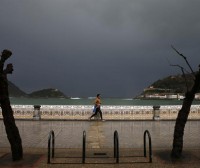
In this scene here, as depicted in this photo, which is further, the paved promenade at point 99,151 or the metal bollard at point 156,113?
the metal bollard at point 156,113

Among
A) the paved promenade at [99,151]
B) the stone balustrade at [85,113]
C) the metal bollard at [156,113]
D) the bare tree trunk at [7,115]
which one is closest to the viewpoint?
the paved promenade at [99,151]

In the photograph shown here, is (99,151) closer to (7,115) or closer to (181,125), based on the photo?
(181,125)

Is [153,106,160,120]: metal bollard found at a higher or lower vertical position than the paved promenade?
higher

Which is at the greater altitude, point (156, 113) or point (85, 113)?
point (156, 113)

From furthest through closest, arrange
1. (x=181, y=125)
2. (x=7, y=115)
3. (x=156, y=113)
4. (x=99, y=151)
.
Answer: (x=156, y=113), (x=99, y=151), (x=181, y=125), (x=7, y=115)

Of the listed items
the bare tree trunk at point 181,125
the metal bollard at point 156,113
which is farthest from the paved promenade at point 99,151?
the metal bollard at point 156,113

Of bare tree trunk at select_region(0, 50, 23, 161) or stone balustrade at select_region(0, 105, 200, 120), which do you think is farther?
stone balustrade at select_region(0, 105, 200, 120)

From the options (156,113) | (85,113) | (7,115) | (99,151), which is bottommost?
(99,151)

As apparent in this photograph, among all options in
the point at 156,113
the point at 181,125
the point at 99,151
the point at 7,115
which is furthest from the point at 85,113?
the point at 7,115

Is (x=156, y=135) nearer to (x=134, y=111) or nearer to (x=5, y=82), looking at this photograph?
(x=5, y=82)

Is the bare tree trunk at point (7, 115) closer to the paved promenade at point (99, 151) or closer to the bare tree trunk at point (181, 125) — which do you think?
the paved promenade at point (99, 151)

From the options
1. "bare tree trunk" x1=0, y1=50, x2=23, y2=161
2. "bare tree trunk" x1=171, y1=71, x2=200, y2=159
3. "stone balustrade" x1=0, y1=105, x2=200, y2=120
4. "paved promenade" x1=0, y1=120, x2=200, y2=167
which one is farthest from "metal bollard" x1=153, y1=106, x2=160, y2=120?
"bare tree trunk" x1=0, y1=50, x2=23, y2=161

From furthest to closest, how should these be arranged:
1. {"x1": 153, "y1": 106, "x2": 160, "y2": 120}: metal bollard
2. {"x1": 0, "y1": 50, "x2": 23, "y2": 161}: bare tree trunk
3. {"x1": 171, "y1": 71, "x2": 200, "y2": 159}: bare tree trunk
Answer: {"x1": 153, "y1": 106, "x2": 160, "y2": 120}: metal bollard < {"x1": 171, "y1": 71, "x2": 200, "y2": 159}: bare tree trunk < {"x1": 0, "y1": 50, "x2": 23, "y2": 161}: bare tree trunk

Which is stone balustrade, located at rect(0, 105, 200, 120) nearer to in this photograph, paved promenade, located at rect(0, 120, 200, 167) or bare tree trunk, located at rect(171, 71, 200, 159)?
paved promenade, located at rect(0, 120, 200, 167)
